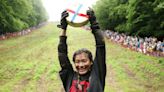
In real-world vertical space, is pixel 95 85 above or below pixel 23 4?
below

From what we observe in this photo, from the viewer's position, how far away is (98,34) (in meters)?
4.43

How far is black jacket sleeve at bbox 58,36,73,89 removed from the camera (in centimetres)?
453

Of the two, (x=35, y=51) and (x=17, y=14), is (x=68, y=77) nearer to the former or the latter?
(x=35, y=51)

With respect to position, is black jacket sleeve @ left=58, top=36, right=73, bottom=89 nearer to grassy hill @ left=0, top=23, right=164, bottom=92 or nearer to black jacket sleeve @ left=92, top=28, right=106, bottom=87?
black jacket sleeve @ left=92, top=28, right=106, bottom=87

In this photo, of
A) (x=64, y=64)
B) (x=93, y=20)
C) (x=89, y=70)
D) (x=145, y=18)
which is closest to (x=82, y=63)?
(x=89, y=70)

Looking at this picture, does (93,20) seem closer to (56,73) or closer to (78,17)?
(78,17)

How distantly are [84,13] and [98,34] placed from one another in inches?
14.9

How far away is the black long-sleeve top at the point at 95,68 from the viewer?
168 inches

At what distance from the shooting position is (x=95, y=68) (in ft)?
14.3

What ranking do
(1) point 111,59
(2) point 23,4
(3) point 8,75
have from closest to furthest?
(3) point 8,75 < (1) point 111,59 < (2) point 23,4

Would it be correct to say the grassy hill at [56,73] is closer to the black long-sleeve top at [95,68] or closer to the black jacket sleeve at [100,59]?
the black long-sleeve top at [95,68]

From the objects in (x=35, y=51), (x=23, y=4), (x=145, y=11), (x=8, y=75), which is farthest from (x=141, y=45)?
(x=23, y=4)

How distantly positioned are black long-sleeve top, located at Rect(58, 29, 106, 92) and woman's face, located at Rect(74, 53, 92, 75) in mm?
77

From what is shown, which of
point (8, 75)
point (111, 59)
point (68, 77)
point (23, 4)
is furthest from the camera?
point (23, 4)
